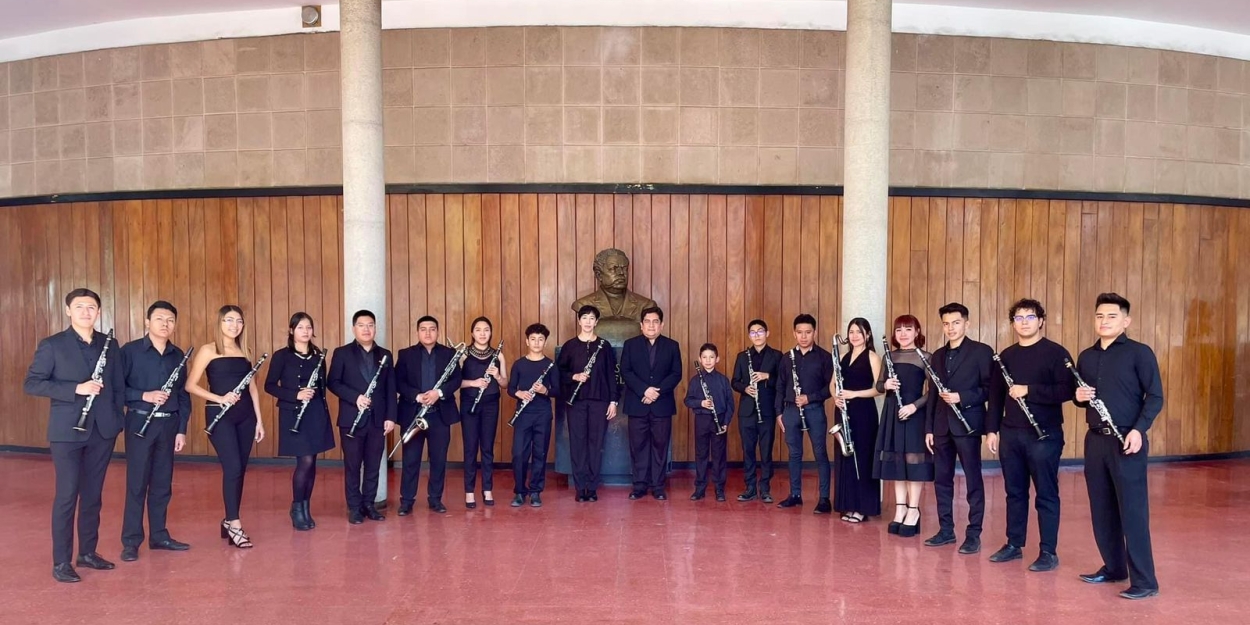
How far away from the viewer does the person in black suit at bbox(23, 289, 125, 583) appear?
4551mm

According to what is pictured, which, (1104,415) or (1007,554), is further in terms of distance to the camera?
(1007,554)

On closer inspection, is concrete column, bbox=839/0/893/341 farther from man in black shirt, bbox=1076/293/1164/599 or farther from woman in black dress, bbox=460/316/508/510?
woman in black dress, bbox=460/316/508/510

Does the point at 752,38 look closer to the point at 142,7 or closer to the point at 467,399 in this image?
the point at 467,399

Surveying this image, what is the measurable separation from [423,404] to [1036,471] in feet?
13.1

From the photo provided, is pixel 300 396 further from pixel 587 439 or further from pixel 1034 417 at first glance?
pixel 1034 417

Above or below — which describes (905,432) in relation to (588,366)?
below

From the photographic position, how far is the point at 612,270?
7020mm

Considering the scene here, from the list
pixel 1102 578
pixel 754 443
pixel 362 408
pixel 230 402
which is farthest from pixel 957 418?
pixel 230 402

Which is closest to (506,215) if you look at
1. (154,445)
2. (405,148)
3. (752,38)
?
(405,148)

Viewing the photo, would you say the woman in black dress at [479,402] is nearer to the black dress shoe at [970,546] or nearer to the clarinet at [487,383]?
the clarinet at [487,383]

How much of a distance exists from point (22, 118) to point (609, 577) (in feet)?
26.5

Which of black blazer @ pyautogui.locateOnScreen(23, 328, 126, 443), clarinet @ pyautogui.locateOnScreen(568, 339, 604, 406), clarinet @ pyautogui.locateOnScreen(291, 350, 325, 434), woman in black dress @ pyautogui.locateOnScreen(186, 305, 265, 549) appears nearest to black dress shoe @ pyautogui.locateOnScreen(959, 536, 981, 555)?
clarinet @ pyautogui.locateOnScreen(568, 339, 604, 406)

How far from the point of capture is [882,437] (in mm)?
5562

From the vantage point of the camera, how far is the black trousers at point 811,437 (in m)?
6.19
